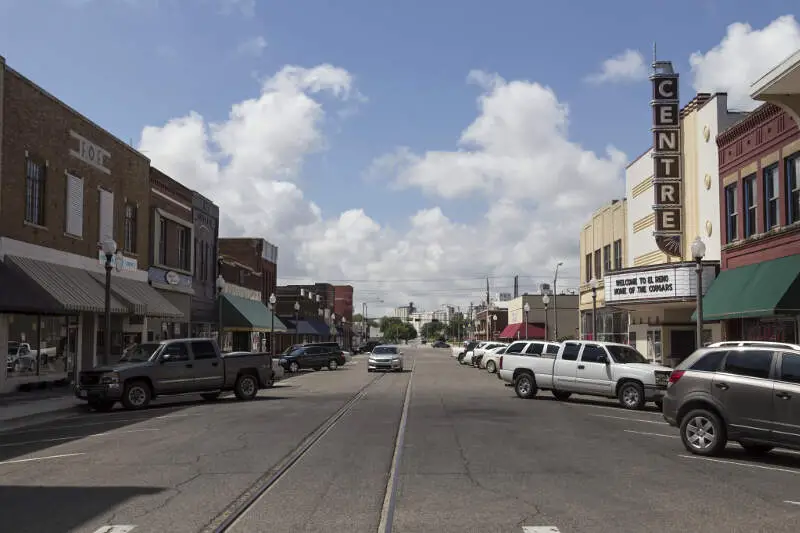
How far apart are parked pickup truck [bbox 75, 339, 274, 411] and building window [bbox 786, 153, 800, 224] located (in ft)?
54.0

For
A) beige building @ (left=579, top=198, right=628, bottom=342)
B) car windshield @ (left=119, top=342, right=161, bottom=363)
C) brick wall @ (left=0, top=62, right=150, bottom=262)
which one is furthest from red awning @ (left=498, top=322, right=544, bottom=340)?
car windshield @ (left=119, top=342, right=161, bottom=363)

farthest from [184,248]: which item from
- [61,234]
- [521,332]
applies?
[521,332]

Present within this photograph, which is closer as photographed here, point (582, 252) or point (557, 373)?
point (557, 373)

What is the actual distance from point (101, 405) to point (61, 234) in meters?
9.33

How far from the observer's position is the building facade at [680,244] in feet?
96.5

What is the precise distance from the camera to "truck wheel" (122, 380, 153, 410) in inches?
843

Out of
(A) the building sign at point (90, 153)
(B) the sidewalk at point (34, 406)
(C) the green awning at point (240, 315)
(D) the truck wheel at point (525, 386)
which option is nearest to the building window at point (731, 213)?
(D) the truck wheel at point (525, 386)

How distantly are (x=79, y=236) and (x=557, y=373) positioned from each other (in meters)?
18.2

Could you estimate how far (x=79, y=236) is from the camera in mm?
29844

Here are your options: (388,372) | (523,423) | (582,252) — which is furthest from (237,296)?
(523,423)

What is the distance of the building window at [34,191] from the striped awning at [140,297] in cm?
412

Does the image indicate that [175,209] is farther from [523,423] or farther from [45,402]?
[523,423]

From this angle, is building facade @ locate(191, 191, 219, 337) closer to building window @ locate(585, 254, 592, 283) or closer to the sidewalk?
the sidewalk

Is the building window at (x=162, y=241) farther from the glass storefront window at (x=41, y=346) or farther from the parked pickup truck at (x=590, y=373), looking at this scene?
the parked pickup truck at (x=590, y=373)
